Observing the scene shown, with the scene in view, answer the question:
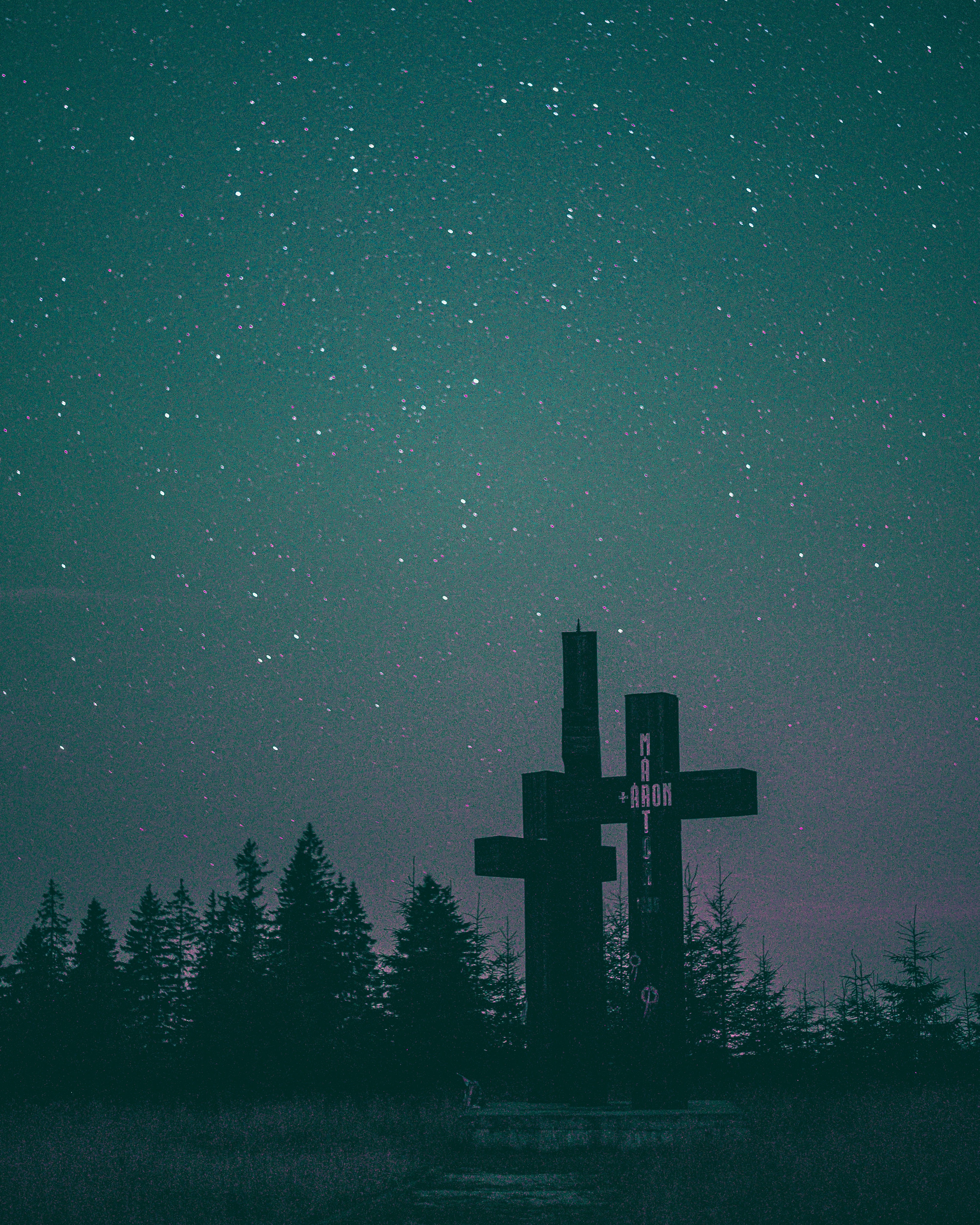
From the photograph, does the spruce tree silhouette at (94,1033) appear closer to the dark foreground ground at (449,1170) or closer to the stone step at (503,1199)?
the dark foreground ground at (449,1170)

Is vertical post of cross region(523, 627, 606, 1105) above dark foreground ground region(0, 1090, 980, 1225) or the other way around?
above

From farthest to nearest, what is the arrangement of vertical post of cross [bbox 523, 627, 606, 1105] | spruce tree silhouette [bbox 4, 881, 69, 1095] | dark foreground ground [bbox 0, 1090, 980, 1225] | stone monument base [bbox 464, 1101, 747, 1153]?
spruce tree silhouette [bbox 4, 881, 69, 1095] < vertical post of cross [bbox 523, 627, 606, 1105] < stone monument base [bbox 464, 1101, 747, 1153] < dark foreground ground [bbox 0, 1090, 980, 1225]

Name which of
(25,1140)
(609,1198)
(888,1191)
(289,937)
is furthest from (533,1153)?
(289,937)

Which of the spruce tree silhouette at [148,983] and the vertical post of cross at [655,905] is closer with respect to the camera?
the vertical post of cross at [655,905]

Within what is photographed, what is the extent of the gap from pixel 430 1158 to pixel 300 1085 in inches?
442

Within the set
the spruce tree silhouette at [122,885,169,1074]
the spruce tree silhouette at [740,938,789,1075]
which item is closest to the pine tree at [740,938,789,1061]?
the spruce tree silhouette at [740,938,789,1075]

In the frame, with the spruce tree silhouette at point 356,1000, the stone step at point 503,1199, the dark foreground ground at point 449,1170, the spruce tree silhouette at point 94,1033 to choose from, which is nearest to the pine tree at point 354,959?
the spruce tree silhouette at point 356,1000

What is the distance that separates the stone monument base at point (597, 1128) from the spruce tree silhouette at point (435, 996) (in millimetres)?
9506

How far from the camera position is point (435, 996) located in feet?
87.1

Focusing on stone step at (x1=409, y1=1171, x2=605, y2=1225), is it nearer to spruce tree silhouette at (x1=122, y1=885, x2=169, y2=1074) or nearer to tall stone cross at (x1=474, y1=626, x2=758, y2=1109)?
tall stone cross at (x1=474, y1=626, x2=758, y2=1109)

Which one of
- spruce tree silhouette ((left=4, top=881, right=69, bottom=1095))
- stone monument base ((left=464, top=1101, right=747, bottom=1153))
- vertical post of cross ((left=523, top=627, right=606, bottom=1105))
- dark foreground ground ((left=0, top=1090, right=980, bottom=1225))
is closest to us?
dark foreground ground ((left=0, top=1090, right=980, bottom=1225))

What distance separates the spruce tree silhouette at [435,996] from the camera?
2567 cm

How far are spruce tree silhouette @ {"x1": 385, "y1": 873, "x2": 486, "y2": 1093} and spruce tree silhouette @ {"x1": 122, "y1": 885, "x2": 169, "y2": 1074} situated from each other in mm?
5177

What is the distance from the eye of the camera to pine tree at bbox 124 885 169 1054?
28078 mm
